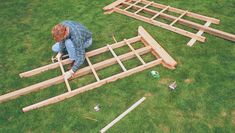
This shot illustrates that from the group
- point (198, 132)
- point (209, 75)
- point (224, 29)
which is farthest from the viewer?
point (224, 29)

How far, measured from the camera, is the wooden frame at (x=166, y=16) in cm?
637

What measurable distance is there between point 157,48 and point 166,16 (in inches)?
64.3

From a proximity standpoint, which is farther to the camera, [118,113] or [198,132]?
[118,113]

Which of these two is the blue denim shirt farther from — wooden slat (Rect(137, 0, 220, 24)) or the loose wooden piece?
wooden slat (Rect(137, 0, 220, 24))

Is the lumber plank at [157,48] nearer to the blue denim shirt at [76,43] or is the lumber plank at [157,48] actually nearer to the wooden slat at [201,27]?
the wooden slat at [201,27]

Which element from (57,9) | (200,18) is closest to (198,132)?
(200,18)

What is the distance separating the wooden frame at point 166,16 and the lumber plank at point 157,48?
67 cm

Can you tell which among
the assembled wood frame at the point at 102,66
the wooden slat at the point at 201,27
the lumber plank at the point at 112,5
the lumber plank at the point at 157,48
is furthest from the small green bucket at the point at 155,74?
the lumber plank at the point at 112,5

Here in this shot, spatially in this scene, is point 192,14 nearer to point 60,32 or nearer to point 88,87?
point 88,87

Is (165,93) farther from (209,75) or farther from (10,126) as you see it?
(10,126)

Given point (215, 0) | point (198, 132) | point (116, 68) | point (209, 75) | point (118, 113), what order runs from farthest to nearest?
1. point (215, 0)
2. point (116, 68)
3. point (209, 75)
4. point (118, 113)
5. point (198, 132)

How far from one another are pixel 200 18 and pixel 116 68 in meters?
3.11

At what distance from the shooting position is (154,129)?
4.43 m

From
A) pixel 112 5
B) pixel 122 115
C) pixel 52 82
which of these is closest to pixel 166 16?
pixel 112 5
